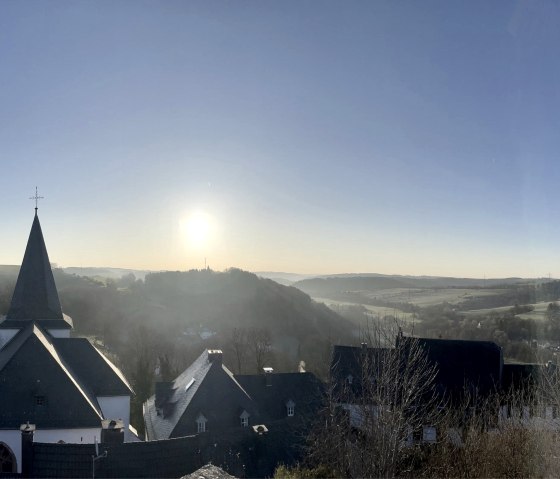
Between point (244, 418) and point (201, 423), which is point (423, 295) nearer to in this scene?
point (244, 418)

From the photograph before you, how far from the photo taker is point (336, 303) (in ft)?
373

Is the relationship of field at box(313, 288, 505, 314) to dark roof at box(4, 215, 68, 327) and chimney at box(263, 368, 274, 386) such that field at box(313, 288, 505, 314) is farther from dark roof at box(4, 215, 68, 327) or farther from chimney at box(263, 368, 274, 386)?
dark roof at box(4, 215, 68, 327)

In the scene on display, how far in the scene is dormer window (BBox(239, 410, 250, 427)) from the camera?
2422 cm

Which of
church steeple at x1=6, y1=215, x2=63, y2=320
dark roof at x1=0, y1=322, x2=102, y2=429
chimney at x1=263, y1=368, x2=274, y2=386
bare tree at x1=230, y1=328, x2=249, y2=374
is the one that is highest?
church steeple at x1=6, y1=215, x2=63, y2=320

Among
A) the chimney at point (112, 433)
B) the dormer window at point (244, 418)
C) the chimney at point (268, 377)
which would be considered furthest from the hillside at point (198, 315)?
the chimney at point (112, 433)

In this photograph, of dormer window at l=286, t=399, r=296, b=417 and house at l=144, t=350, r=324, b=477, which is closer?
house at l=144, t=350, r=324, b=477

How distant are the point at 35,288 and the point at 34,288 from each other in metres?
0.05

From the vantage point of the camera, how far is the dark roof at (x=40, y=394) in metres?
19.1

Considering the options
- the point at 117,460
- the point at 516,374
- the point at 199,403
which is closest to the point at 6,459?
the point at 117,460

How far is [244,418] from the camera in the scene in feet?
79.9

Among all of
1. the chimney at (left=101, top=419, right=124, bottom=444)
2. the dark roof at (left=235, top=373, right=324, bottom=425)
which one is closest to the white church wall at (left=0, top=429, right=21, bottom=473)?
the chimney at (left=101, top=419, right=124, bottom=444)

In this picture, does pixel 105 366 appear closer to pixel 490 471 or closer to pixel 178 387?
pixel 178 387

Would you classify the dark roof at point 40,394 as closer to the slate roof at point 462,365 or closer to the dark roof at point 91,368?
the dark roof at point 91,368

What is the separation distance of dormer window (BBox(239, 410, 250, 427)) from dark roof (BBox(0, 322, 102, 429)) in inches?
272
